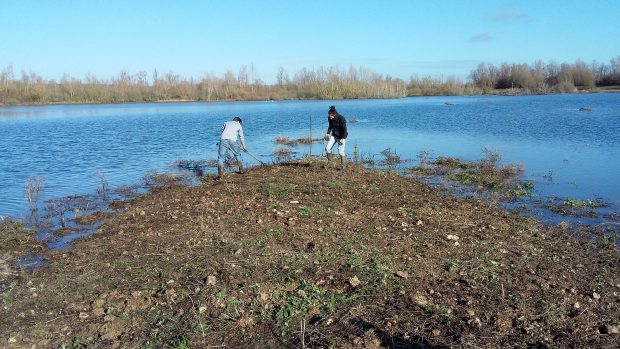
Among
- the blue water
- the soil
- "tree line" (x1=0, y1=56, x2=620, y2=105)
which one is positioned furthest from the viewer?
"tree line" (x1=0, y1=56, x2=620, y2=105)

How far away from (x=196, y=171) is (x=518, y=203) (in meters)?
10.9

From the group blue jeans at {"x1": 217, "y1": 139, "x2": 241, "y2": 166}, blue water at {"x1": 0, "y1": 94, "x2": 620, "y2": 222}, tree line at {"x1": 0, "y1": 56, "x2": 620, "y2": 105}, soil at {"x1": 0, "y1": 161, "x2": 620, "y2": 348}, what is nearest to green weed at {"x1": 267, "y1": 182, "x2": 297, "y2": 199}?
soil at {"x1": 0, "y1": 161, "x2": 620, "y2": 348}

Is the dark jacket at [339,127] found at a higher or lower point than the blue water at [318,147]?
higher

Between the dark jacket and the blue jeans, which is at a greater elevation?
the dark jacket

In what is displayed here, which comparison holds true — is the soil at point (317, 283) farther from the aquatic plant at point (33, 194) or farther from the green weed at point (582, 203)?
the aquatic plant at point (33, 194)

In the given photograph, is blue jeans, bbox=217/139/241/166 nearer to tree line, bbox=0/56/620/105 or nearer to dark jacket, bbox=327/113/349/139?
dark jacket, bbox=327/113/349/139

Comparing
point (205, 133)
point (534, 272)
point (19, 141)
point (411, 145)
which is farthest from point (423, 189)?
point (19, 141)

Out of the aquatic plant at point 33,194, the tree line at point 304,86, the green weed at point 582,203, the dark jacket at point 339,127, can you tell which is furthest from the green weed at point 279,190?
the tree line at point 304,86

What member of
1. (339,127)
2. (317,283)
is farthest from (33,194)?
(317,283)

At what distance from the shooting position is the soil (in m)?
5.22

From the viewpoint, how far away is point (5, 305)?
608cm

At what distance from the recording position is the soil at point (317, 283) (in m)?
5.22

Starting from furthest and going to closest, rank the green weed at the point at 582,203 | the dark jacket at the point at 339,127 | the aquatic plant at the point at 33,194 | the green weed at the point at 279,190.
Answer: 1. the dark jacket at the point at 339,127
2. the aquatic plant at the point at 33,194
3. the green weed at the point at 582,203
4. the green weed at the point at 279,190

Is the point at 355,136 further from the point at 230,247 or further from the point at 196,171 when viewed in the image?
the point at 230,247
